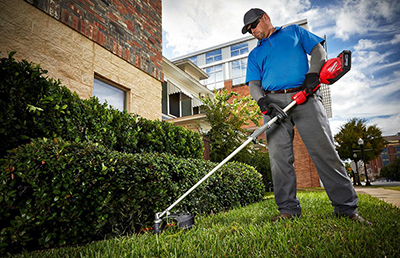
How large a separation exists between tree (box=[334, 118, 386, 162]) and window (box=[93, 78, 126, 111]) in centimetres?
2093

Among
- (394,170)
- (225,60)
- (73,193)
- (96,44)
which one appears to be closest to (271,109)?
(73,193)

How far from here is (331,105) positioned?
1839cm

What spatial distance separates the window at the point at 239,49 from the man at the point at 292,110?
104 feet

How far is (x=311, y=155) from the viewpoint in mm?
2408

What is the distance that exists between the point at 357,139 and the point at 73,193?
2411 centimetres

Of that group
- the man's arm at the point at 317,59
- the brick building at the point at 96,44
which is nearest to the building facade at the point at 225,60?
the brick building at the point at 96,44

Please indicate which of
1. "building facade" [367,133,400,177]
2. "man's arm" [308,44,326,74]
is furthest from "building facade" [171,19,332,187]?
"building facade" [367,133,400,177]

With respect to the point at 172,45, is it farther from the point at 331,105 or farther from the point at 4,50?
the point at 331,105

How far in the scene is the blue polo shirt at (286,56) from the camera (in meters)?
2.57

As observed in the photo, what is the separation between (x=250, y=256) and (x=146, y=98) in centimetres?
511

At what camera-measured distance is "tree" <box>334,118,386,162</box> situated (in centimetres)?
2098

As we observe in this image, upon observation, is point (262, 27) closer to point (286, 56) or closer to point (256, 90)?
point (286, 56)

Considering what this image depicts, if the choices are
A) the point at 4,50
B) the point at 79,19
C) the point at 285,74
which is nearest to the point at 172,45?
the point at 79,19

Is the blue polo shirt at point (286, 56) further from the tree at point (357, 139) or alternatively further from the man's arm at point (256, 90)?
the tree at point (357, 139)
